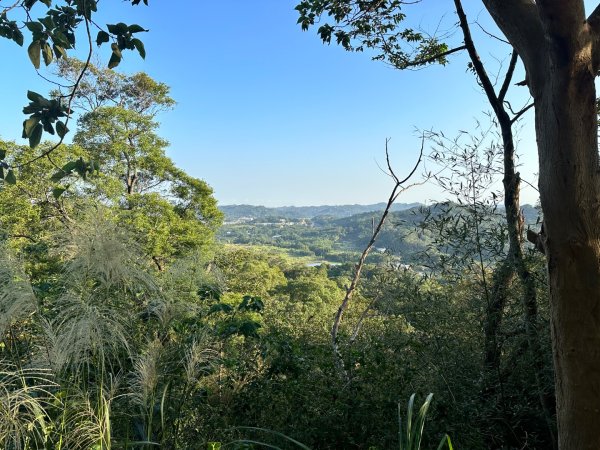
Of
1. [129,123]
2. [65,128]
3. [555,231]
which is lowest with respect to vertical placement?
[555,231]

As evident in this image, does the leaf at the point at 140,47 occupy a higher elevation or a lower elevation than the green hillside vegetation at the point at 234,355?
higher

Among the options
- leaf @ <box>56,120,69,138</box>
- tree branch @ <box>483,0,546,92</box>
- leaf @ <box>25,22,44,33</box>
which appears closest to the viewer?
leaf @ <box>25,22,44,33</box>

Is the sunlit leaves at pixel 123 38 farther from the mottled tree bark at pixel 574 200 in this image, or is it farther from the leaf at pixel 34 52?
the mottled tree bark at pixel 574 200

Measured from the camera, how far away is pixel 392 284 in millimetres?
2480

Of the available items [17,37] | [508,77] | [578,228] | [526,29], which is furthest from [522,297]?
[17,37]

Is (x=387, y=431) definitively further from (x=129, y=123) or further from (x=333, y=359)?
(x=129, y=123)

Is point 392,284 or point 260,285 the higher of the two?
point 392,284

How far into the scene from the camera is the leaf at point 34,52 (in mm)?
1146

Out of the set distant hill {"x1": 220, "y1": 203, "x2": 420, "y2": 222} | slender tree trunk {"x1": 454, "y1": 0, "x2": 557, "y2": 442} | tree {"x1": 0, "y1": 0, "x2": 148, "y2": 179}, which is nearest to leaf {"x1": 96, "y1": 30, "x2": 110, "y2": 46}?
tree {"x1": 0, "y1": 0, "x2": 148, "y2": 179}

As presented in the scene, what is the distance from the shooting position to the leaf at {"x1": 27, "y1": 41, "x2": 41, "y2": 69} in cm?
115

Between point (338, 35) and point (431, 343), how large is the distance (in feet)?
8.37

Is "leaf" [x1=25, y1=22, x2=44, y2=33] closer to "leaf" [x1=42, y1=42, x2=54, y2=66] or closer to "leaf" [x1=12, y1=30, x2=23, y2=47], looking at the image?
"leaf" [x1=42, y1=42, x2=54, y2=66]

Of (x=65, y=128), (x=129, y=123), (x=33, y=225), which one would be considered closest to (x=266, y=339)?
(x=65, y=128)

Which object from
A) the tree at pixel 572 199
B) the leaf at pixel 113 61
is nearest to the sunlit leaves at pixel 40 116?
the leaf at pixel 113 61
